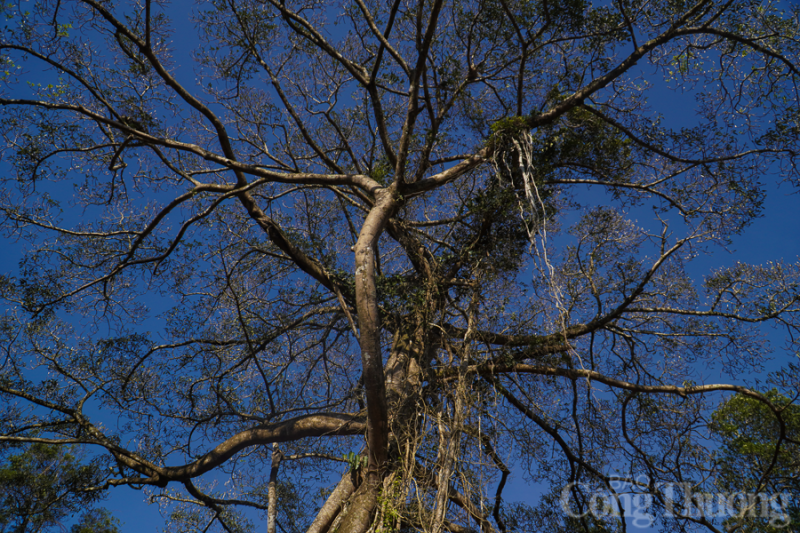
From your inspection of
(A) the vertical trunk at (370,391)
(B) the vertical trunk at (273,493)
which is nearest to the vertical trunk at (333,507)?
(A) the vertical trunk at (370,391)

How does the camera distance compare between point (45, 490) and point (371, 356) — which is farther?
point (45, 490)

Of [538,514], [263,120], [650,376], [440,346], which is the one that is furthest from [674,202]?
[263,120]

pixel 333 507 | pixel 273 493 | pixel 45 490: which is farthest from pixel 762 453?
pixel 45 490

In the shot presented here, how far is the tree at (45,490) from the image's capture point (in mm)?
7016

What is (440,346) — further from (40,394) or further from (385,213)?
(40,394)

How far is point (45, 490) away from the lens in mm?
9508

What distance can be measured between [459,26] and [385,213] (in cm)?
395

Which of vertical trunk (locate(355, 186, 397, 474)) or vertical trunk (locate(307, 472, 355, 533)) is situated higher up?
vertical trunk (locate(355, 186, 397, 474))

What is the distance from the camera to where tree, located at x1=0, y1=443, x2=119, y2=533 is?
7.02 metres

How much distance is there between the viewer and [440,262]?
6.59 metres

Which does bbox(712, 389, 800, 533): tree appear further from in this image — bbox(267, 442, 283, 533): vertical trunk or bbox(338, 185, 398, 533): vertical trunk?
bbox(267, 442, 283, 533): vertical trunk

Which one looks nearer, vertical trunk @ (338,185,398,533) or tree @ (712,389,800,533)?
vertical trunk @ (338,185,398,533)

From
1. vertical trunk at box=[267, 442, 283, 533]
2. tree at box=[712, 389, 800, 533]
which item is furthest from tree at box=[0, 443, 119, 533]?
tree at box=[712, 389, 800, 533]

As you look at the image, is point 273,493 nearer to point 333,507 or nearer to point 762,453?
point 333,507
